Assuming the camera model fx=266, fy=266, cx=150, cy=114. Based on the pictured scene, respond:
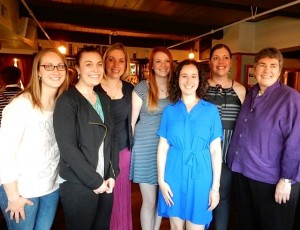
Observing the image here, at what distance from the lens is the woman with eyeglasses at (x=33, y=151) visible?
1.52 metres

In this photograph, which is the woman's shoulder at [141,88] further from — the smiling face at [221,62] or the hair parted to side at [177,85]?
the smiling face at [221,62]

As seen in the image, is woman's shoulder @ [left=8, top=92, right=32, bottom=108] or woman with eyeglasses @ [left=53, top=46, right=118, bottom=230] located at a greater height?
woman's shoulder @ [left=8, top=92, right=32, bottom=108]

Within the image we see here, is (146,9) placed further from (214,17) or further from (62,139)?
(62,139)

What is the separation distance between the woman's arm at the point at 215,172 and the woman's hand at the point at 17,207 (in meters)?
1.20

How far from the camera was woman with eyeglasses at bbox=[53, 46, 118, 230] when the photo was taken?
157 centimetres

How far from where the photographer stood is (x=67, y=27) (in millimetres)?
8234

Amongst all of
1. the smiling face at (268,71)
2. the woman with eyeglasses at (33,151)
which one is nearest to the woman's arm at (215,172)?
the smiling face at (268,71)

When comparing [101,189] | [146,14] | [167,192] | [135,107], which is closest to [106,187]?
[101,189]

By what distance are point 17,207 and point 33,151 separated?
0.34 metres

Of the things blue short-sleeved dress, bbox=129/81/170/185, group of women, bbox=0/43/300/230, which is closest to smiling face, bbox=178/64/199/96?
group of women, bbox=0/43/300/230

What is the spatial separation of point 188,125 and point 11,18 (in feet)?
15.5

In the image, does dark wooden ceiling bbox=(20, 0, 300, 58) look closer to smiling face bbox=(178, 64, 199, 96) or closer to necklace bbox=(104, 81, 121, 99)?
necklace bbox=(104, 81, 121, 99)

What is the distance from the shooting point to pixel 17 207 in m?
1.57

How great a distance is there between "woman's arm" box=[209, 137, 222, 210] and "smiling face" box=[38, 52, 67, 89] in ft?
3.72
